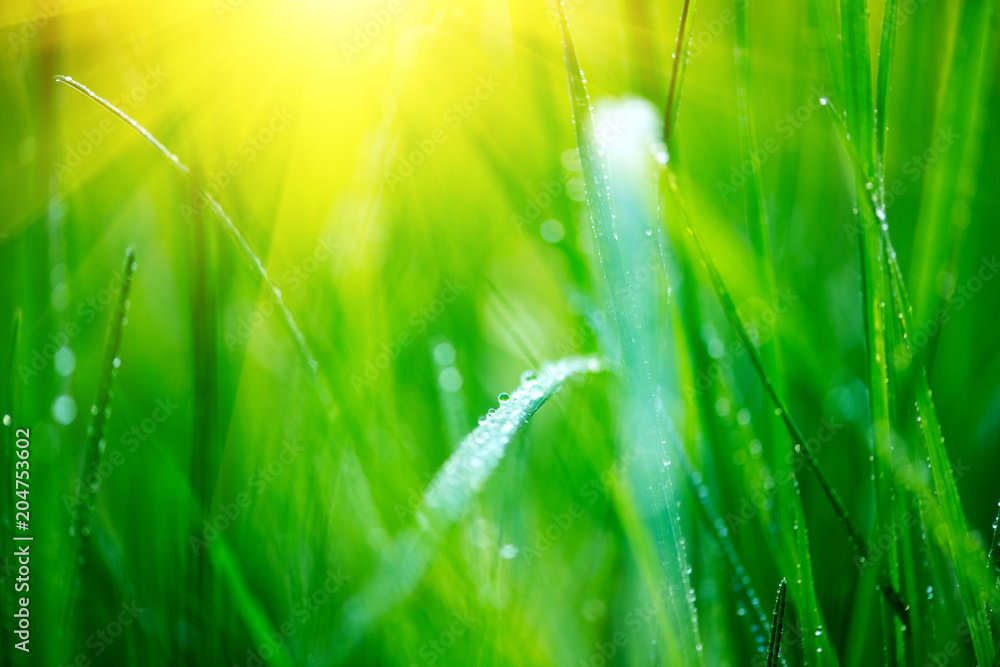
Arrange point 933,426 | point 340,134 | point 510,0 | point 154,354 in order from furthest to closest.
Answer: point 340,134 → point 154,354 → point 510,0 → point 933,426

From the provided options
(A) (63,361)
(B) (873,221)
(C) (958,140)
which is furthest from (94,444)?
(C) (958,140)

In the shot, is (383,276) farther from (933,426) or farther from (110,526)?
(933,426)

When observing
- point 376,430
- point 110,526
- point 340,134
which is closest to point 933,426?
point 376,430

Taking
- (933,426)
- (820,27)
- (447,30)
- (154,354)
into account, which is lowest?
(933,426)

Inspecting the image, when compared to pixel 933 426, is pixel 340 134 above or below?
above

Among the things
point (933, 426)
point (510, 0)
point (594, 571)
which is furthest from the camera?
point (510, 0)
